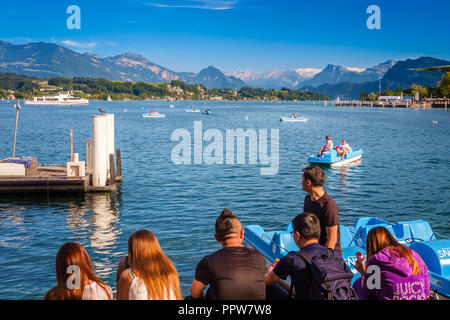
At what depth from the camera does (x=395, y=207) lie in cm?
2219

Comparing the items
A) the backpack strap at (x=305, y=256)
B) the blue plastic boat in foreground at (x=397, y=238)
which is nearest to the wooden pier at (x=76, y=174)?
the blue plastic boat in foreground at (x=397, y=238)

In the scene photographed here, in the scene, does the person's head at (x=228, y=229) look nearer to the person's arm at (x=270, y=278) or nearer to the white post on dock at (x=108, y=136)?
A: the person's arm at (x=270, y=278)

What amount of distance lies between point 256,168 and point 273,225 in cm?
1613

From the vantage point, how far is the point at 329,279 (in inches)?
211

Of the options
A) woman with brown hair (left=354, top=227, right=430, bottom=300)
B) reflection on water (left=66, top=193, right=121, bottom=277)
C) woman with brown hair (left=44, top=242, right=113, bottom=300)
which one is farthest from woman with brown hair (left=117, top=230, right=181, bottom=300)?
reflection on water (left=66, top=193, right=121, bottom=277)

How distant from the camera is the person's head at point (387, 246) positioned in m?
5.66

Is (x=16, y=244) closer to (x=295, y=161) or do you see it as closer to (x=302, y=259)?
(x=302, y=259)

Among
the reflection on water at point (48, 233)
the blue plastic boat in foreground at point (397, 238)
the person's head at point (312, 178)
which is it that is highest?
the person's head at point (312, 178)

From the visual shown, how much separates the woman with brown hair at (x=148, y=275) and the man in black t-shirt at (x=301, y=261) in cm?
150

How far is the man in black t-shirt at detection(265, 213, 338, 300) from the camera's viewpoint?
5.58 meters

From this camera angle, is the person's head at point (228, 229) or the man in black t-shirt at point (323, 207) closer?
the person's head at point (228, 229)
